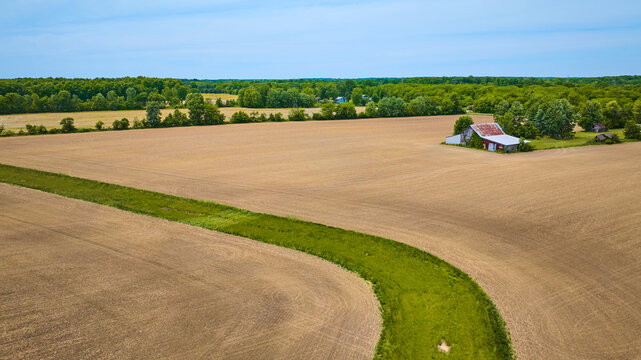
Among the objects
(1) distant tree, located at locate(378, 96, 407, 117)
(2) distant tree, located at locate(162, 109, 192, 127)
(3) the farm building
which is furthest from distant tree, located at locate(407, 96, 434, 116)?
(2) distant tree, located at locate(162, 109, 192, 127)

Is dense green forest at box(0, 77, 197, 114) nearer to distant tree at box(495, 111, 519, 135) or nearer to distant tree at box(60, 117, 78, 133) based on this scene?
distant tree at box(60, 117, 78, 133)

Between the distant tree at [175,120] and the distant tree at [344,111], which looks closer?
the distant tree at [175,120]

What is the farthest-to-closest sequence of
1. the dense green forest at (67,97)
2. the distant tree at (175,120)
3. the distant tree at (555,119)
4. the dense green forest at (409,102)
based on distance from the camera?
the dense green forest at (67,97)
the distant tree at (175,120)
the dense green forest at (409,102)
the distant tree at (555,119)

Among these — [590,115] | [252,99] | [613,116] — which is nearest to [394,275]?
[590,115]

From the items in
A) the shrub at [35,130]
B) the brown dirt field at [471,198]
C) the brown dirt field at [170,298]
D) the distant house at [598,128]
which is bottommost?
the brown dirt field at [170,298]

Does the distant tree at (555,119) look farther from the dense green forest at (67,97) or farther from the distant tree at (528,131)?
the dense green forest at (67,97)

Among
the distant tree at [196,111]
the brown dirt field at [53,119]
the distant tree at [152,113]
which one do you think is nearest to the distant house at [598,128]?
the distant tree at [196,111]
